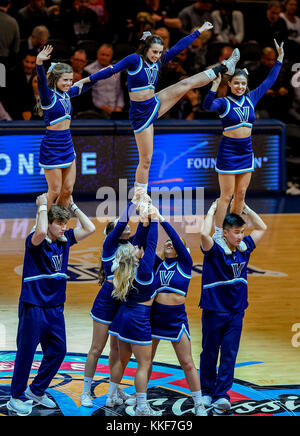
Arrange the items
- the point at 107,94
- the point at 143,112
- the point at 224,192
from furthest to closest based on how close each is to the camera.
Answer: the point at 107,94 < the point at 224,192 < the point at 143,112

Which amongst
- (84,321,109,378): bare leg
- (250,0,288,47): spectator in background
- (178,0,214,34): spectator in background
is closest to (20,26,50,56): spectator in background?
(178,0,214,34): spectator in background

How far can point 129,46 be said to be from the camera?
47.1ft

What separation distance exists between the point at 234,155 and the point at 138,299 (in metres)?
2.43

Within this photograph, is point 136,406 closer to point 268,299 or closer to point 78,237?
point 78,237

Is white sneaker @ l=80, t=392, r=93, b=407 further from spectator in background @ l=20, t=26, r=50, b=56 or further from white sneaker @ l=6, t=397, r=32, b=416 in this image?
spectator in background @ l=20, t=26, r=50, b=56

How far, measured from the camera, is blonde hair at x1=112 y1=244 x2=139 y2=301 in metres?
6.08

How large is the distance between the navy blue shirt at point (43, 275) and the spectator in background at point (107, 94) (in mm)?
7515

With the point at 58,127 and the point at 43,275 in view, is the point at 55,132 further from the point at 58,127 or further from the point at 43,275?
the point at 43,275

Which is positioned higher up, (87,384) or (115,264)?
(115,264)

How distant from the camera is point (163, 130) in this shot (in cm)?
1331

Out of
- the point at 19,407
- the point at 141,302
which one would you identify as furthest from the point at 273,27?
the point at 19,407

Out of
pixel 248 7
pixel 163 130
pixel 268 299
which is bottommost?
pixel 268 299
